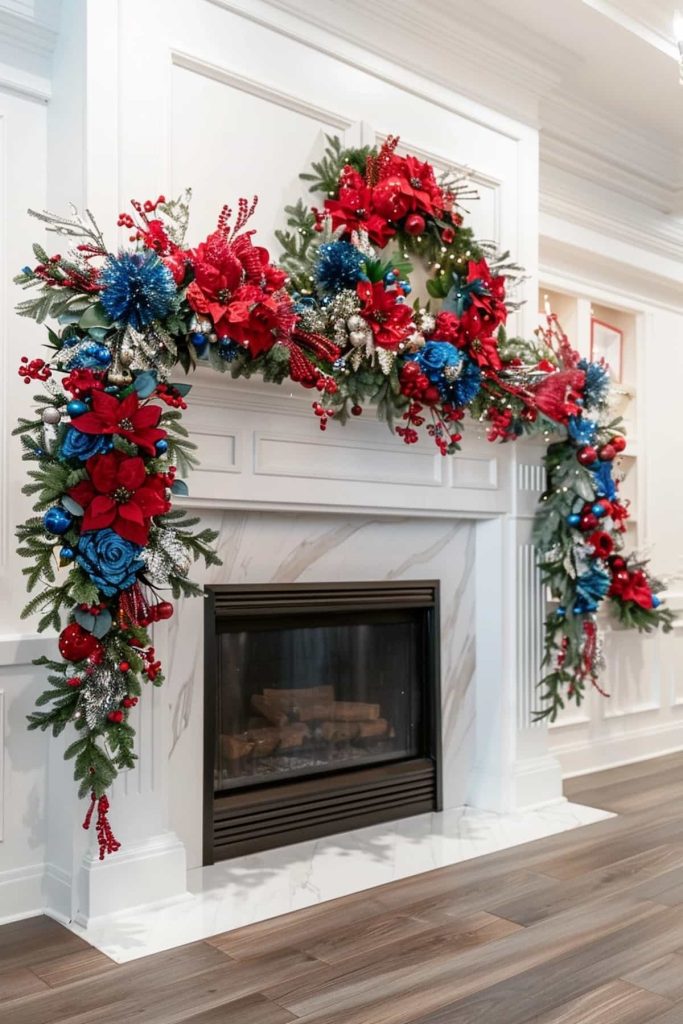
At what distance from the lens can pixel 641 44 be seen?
3.70 metres

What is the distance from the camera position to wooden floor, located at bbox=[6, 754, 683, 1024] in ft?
6.70

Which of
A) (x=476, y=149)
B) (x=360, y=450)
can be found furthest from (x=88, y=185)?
(x=476, y=149)

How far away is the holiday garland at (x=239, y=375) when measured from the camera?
2.29 m

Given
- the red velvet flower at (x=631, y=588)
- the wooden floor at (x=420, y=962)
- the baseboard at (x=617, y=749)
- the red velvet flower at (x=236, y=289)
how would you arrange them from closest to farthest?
1. the wooden floor at (x=420, y=962)
2. the red velvet flower at (x=236, y=289)
3. the red velvet flower at (x=631, y=588)
4. the baseboard at (x=617, y=749)

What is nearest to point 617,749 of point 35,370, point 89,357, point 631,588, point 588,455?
point 631,588

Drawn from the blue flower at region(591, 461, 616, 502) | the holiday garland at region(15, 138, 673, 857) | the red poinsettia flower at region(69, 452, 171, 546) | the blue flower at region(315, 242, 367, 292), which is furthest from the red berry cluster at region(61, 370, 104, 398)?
the blue flower at region(591, 461, 616, 502)

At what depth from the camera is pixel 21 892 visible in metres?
2.60

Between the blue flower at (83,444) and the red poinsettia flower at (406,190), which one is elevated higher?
the red poinsettia flower at (406,190)

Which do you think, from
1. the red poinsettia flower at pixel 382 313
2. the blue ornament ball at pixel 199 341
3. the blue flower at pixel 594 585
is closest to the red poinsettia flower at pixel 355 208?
the red poinsettia flower at pixel 382 313

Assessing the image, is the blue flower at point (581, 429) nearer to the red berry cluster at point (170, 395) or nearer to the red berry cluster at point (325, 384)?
the red berry cluster at point (325, 384)

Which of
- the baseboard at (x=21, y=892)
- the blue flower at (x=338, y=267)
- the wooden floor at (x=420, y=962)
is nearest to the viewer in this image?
the wooden floor at (x=420, y=962)

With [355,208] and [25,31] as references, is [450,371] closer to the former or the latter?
[355,208]

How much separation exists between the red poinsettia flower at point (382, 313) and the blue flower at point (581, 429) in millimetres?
922

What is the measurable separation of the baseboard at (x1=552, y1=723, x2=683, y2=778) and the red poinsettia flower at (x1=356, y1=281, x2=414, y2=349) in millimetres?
2287
